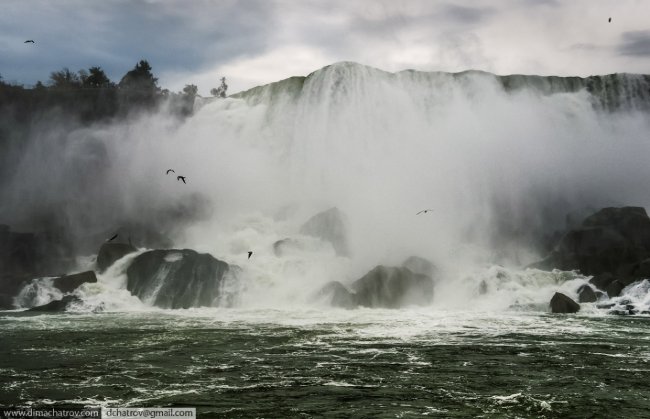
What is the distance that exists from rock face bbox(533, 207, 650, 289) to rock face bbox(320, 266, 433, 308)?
8525 millimetres

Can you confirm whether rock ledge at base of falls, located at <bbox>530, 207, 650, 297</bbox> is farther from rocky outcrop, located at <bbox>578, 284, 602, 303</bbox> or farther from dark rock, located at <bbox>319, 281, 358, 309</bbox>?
dark rock, located at <bbox>319, 281, 358, 309</bbox>

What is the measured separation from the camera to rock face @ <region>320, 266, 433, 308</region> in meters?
28.7

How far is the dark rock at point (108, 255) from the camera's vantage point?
33.5m

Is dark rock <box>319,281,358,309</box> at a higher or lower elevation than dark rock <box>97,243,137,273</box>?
lower

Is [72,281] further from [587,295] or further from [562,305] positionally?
[587,295]

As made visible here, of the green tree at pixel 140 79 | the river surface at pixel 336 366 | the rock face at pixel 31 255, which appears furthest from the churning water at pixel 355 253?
the green tree at pixel 140 79

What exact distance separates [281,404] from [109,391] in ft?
10.7

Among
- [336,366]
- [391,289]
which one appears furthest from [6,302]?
[336,366]

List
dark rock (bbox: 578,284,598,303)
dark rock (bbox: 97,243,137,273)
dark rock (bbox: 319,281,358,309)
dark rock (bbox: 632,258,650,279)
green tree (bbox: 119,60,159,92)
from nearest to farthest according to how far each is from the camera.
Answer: dark rock (bbox: 319,281,358,309) < dark rock (bbox: 578,284,598,303) < dark rock (bbox: 632,258,650,279) < dark rock (bbox: 97,243,137,273) < green tree (bbox: 119,60,159,92)

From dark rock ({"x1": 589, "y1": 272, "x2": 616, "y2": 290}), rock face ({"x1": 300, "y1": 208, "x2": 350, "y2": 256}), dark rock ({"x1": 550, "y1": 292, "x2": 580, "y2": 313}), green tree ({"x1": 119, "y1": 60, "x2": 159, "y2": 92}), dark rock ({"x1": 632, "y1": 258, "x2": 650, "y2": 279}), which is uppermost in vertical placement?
green tree ({"x1": 119, "y1": 60, "x2": 159, "y2": 92})

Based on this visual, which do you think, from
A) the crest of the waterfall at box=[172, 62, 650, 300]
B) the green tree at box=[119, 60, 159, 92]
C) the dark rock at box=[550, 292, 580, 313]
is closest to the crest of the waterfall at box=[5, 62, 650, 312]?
the crest of the waterfall at box=[172, 62, 650, 300]

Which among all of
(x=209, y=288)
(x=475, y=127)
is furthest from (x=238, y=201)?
(x=475, y=127)

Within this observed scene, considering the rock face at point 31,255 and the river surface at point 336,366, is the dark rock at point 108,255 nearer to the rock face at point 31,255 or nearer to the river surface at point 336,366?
the rock face at point 31,255

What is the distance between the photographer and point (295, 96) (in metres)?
44.3
